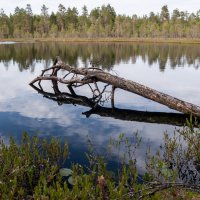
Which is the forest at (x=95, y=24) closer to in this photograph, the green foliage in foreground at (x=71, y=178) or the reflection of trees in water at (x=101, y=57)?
the reflection of trees in water at (x=101, y=57)

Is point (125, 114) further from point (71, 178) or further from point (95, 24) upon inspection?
point (95, 24)

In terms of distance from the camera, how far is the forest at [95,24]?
154125 millimetres

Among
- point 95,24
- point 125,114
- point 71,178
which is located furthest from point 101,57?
→ point 95,24

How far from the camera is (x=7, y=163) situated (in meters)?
8.07

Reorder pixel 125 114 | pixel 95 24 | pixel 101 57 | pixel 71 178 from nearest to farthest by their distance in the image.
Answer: pixel 71 178 < pixel 125 114 < pixel 101 57 < pixel 95 24

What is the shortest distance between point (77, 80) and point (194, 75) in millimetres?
21282

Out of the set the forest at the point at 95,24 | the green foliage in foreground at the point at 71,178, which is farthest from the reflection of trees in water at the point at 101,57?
the forest at the point at 95,24

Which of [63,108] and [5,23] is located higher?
[5,23]

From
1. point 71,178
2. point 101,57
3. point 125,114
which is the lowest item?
point 125,114

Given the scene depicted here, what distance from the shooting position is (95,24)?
6491 inches

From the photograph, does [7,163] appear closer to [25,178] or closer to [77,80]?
[25,178]

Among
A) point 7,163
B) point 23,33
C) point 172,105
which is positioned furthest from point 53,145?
point 23,33

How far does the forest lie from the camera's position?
15412cm

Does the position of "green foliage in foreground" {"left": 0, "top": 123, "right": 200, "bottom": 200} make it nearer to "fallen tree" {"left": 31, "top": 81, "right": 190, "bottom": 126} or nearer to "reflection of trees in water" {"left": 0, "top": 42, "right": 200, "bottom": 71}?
"fallen tree" {"left": 31, "top": 81, "right": 190, "bottom": 126}
